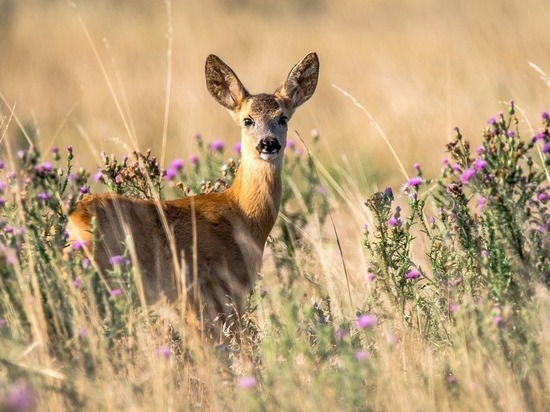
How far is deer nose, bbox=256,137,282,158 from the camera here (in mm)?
6422

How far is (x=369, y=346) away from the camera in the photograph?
198 inches

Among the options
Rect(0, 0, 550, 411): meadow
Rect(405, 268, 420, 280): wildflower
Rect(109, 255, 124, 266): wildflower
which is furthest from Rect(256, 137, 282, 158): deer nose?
Rect(109, 255, 124, 266): wildflower

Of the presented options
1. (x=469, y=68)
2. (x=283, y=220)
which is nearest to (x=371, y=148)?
(x=469, y=68)

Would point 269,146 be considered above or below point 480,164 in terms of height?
above

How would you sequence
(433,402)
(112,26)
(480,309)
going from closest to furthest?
1. (433,402)
2. (480,309)
3. (112,26)

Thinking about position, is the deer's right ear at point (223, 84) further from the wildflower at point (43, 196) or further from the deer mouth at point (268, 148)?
the wildflower at point (43, 196)

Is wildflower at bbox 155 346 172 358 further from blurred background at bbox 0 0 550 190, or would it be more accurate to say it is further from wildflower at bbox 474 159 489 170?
blurred background at bbox 0 0 550 190

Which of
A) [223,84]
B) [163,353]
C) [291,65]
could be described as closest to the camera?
[163,353]

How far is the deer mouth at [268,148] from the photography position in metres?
6.42

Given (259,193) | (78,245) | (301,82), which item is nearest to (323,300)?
(259,193)

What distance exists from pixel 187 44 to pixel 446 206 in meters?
11.4

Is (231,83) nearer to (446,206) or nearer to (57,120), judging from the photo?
(446,206)

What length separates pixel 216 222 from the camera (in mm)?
6152

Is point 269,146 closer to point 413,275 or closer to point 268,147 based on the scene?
point 268,147
